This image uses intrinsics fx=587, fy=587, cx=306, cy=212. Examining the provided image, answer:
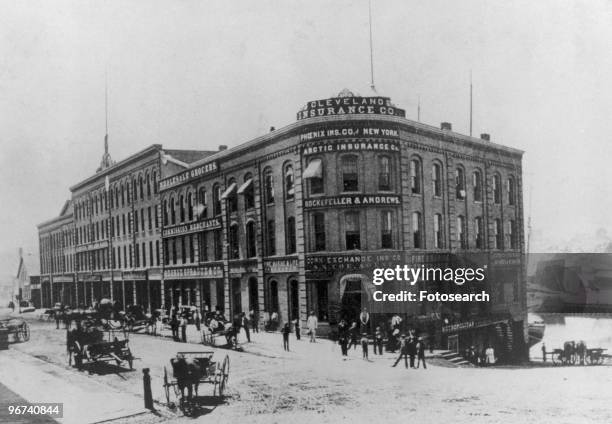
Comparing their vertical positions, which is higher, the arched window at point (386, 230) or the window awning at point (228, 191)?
the window awning at point (228, 191)

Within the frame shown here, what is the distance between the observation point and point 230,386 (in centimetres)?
1577

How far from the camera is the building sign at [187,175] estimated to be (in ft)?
85.6

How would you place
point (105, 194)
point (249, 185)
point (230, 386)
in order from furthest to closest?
point (249, 185) < point (105, 194) < point (230, 386)

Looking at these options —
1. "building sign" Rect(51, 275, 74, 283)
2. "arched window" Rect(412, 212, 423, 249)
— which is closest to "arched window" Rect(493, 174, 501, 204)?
"arched window" Rect(412, 212, 423, 249)

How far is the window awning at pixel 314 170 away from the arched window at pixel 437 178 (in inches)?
200

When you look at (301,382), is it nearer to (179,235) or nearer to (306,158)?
(306,158)

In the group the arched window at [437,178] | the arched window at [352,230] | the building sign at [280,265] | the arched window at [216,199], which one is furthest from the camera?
the arched window at [216,199]

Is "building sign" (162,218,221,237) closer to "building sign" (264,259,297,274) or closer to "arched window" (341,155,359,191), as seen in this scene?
"building sign" (264,259,297,274)

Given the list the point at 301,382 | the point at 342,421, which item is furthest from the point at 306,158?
the point at 342,421

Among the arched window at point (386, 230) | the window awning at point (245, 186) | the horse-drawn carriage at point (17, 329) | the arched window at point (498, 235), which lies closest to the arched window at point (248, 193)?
the window awning at point (245, 186)

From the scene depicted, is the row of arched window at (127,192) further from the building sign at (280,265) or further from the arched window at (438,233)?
the arched window at (438,233)

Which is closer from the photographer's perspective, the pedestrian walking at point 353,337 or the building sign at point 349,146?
the pedestrian walking at point 353,337

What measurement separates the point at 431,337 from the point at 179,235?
13730 millimetres

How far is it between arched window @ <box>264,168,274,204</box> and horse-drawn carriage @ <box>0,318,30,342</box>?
10916mm
